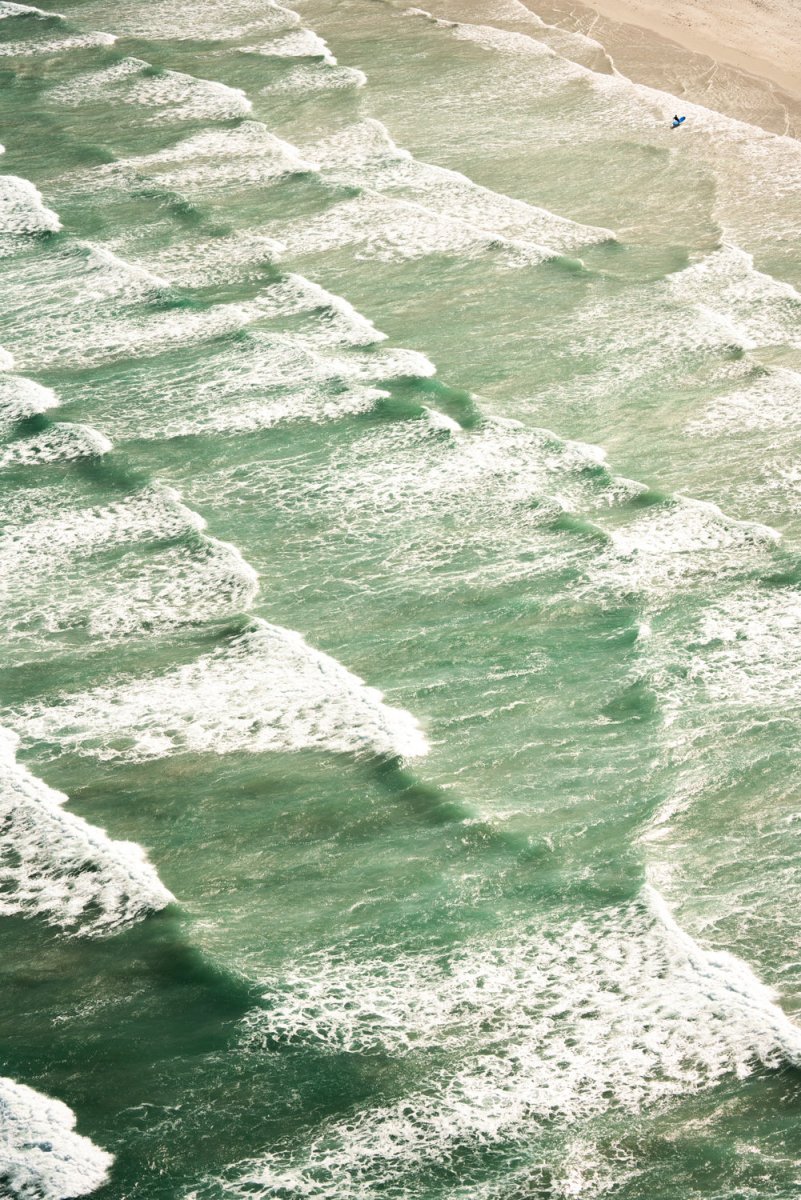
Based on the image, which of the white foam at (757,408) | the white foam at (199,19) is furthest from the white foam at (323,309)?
the white foam at (199,19)

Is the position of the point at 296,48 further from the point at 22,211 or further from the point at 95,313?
the point at 95,313

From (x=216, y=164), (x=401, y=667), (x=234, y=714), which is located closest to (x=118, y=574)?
(x=234, y=714)

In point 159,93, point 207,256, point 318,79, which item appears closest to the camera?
point 207,256

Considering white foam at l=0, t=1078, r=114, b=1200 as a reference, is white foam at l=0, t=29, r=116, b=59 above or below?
above

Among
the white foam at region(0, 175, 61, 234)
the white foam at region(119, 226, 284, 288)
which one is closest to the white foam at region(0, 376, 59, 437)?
the white foam at region(119, 226, 284, 288)

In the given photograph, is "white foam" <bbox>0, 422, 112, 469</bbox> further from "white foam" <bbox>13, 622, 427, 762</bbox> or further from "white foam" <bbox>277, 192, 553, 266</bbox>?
"white foam" <bbox>277, 192, 553, 266</bbox>

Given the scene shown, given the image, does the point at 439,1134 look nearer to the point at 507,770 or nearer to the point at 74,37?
Answer: the point at 507,770

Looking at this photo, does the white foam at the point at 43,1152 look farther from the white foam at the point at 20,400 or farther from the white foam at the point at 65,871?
the white foam at the point at 20,400
